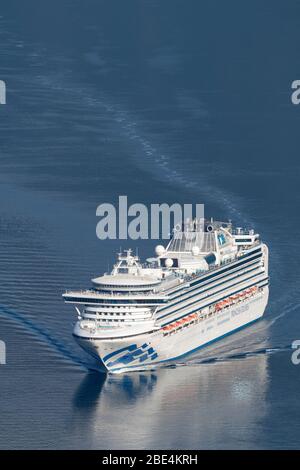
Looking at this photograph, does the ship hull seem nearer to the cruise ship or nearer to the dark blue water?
the cruise ship

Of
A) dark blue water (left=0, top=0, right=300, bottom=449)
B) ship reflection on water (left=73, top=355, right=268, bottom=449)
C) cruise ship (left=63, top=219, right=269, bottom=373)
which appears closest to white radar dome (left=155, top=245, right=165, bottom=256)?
cruise ship (left=63, top=219, right=269, bottom=373)

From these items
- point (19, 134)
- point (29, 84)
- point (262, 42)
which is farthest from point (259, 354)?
point (262, 42)

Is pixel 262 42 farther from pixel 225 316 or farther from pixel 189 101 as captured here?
pixel 225 316

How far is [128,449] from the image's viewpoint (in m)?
104

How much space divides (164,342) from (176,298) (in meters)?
2.55

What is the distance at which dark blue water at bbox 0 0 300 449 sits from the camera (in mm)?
109062

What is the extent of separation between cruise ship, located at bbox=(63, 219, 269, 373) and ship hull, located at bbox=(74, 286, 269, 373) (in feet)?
0.16

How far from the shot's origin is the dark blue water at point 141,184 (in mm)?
109062

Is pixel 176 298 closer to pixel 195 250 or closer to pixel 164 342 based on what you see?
pixel 164 342

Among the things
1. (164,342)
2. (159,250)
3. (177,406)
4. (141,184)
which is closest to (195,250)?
(159,250)

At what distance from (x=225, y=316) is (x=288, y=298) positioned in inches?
215

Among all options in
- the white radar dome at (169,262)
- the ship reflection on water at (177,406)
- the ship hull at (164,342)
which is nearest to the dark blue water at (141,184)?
the ship reflection on water at (177,406)

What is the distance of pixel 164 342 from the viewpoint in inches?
4660

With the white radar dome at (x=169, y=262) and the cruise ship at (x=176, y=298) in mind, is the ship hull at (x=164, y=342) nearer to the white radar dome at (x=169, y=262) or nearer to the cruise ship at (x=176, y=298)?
the cruise ship at (x=176, y=298)
